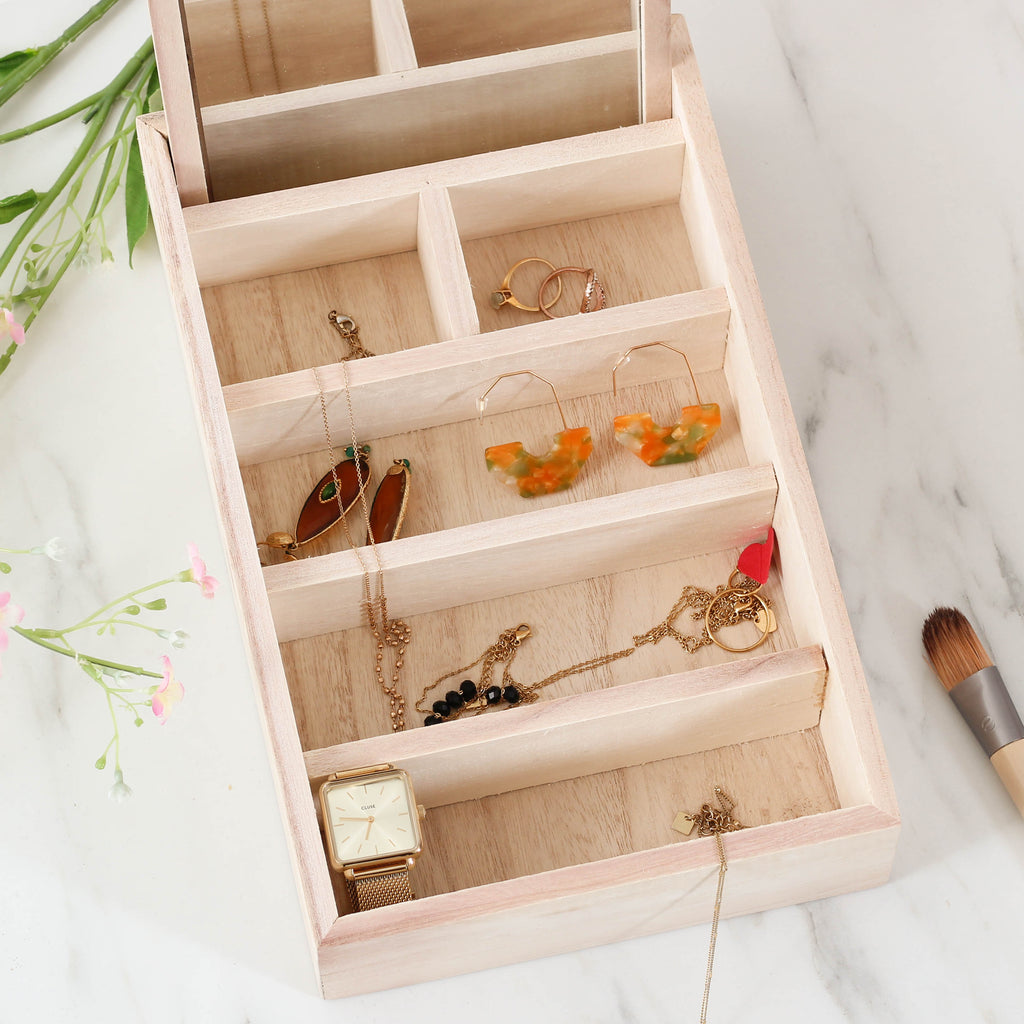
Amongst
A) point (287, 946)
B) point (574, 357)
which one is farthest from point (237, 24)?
point (287, 946)

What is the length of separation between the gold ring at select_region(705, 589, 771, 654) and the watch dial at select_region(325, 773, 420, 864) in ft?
1.06

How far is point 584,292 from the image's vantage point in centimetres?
139

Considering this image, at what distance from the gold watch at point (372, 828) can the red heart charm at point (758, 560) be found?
37 cm

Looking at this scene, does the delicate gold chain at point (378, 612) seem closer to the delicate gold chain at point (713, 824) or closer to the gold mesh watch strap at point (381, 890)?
the gold mesh watch strap at point (381, 890)

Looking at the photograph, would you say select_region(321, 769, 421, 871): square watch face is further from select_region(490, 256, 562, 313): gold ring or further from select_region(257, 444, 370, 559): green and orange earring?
select_region(490, 256, 562, 313): gold ring

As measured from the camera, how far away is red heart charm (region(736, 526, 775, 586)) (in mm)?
1266

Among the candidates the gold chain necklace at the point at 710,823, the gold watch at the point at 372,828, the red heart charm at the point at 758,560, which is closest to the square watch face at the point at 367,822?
the gold watch at the point at 372,828

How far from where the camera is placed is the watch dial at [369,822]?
1117 mm

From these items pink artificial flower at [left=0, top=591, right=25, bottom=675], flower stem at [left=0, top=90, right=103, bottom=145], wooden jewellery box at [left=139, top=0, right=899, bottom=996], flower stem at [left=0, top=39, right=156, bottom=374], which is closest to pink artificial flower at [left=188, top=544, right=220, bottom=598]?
wooden jewellery box at [left=139, top=0, right=899, bottom=996]

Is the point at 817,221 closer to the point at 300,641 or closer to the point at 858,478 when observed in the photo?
the point at 858,478

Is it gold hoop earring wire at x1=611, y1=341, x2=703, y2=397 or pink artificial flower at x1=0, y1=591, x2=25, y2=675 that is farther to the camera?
gold hoop earring wire at x1=611, y1=341, x2=703, y2=397

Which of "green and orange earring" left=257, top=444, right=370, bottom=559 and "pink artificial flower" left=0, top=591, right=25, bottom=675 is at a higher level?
"green and orange earring" left=257, top=444, right=370, bottom=559

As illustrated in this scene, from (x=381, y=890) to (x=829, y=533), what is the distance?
21.9 inches

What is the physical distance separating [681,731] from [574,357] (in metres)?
0.35
